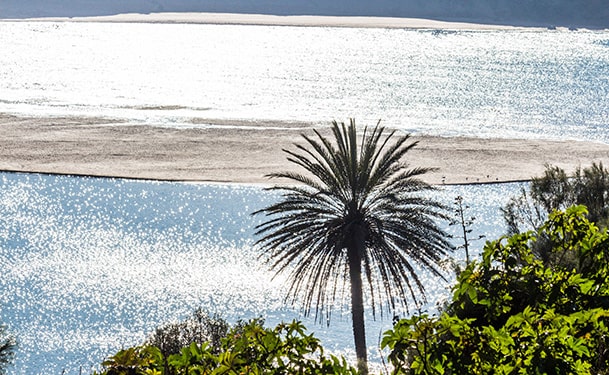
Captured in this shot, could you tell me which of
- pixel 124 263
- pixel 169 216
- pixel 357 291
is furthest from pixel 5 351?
pixel 169 216

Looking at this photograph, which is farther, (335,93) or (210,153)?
(335,93)

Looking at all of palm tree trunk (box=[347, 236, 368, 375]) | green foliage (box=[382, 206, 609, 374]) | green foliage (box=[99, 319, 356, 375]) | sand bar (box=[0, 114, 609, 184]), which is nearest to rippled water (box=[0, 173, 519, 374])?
sand bar (box=[0, 114, 609, 184])

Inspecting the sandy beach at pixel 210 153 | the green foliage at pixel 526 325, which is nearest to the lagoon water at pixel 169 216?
the sandy beach at pixel 210 153

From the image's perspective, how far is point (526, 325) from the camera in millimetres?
8812

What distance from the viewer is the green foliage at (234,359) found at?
26.5ft

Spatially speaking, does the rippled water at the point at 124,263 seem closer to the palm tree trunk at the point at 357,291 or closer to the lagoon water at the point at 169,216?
the lagoon water at the point at 169,216

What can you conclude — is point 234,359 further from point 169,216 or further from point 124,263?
point 169,216

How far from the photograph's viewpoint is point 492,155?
8300 cm

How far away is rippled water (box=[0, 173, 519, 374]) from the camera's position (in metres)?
40.0

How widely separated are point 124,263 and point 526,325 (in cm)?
4363

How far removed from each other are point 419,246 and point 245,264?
25.8 metres

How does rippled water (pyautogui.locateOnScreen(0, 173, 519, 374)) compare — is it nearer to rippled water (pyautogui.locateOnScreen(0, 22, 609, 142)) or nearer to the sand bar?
the sand bar

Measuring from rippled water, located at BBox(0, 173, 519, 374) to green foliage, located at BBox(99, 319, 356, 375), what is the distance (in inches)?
1080

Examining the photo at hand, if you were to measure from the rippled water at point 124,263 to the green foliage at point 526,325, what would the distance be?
26765mm
